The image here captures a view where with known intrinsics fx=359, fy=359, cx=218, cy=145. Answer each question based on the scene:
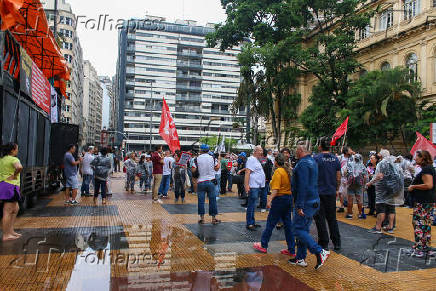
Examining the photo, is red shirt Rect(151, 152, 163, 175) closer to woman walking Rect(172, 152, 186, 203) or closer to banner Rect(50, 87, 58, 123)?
woman walking Rect(172, 152, 186, 203)

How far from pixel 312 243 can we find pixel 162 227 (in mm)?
3801

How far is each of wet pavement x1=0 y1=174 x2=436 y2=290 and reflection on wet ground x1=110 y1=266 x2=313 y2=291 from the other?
0.5 inches

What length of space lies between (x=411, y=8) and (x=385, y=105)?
10.1 m

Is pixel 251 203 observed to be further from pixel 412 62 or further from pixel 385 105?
pixel 412 62

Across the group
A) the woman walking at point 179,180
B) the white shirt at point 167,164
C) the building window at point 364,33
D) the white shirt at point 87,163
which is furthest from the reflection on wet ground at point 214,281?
the building window at point 364,33

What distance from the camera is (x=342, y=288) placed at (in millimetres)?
4637

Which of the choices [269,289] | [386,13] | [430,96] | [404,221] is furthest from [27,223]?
[386,13]

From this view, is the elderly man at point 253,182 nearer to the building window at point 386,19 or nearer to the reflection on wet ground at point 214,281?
the reflection on wet ground at point 214,281

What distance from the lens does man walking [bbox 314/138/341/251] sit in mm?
6426

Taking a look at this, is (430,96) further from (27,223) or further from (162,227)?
(27,223)

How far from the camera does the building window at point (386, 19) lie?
27.2 meters

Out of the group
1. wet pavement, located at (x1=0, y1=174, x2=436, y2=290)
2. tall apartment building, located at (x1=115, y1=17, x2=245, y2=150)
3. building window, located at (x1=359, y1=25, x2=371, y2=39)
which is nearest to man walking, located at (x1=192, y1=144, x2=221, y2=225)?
wet pavement, located at (x1=0, y1=174, x2=436, y2=290)

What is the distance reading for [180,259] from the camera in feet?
18.3

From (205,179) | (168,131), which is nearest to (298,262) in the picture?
(205,179)
